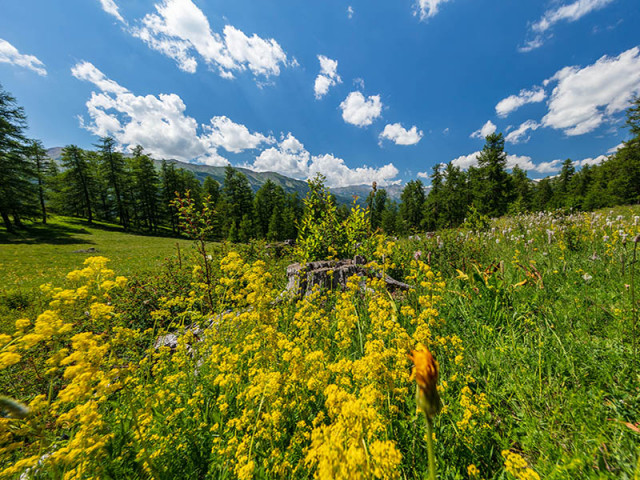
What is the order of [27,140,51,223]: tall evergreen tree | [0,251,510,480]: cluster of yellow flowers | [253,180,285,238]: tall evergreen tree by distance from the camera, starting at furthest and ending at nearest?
[253,180,285,238]: tall evergreen tree < [27,140,51,223]: tall evergreen tree < [0,251,510,480]: cluster of yellow flowers

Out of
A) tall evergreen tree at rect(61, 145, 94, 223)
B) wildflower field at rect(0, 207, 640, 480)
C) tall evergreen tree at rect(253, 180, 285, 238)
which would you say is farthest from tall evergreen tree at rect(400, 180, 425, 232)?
tall evergreen tree at rect(61, 145, 94, 223)

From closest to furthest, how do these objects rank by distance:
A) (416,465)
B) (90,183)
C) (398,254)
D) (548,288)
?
(416,465), (548,288), (398,254), (90,183)

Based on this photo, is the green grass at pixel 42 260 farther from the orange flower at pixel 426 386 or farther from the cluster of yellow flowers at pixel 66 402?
the orange flower at pixel 426 386

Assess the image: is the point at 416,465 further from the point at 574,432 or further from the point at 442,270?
the point at 442,270

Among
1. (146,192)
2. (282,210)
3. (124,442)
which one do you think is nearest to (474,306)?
(124,442)

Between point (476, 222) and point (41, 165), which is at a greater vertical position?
point (41, 165)

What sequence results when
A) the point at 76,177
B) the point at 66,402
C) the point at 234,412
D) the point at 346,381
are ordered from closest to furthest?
the point at 66,402, the point at 346,381, the point at 234,412, the point at 76,177

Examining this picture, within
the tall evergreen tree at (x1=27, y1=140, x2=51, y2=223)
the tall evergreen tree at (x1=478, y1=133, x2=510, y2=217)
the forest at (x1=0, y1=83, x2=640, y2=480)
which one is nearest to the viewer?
the forest at (x1=0, y1=83, x2=640, y2=480)

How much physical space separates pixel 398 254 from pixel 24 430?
6.53m

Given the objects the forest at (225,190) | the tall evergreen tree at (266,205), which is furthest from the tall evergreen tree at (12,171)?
the tall evergreen tree at (266,205)

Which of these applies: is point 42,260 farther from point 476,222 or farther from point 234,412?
point 476,222

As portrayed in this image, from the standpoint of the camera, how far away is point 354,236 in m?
6.60

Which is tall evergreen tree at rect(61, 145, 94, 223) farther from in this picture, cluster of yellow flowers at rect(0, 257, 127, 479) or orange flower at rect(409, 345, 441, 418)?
orange flower at rect(409, 345, 441, 418)

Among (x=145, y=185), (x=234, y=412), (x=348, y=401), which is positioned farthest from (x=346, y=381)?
(x=145, y=185)
